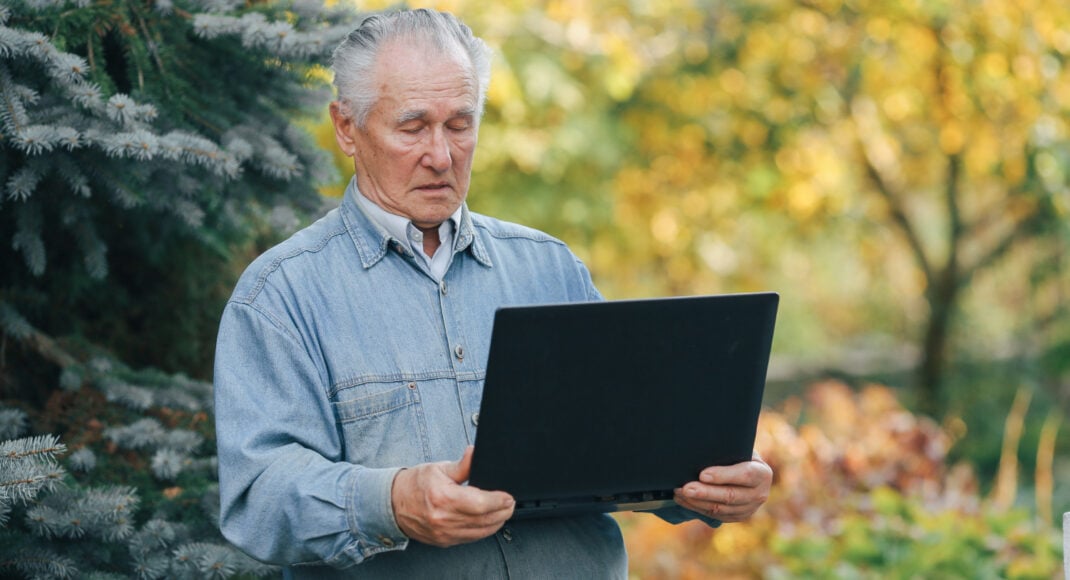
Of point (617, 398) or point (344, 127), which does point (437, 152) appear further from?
point (617, 398)

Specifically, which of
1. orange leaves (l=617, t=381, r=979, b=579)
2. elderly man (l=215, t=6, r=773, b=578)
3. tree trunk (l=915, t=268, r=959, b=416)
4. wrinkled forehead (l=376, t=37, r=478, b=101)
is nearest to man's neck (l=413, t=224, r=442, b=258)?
elderly man (l=215, t=6, r=773, b=578)

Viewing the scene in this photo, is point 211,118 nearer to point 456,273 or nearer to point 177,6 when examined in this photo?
point 177,6

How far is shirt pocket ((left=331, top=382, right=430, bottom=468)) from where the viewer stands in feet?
5.57

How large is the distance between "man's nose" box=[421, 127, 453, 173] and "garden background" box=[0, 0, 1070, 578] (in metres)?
0.69

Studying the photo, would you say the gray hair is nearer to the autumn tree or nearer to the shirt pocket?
the shirt pocket

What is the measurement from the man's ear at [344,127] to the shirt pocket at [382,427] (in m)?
0.44

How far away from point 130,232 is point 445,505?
1598mm

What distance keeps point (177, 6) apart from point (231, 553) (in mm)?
1217

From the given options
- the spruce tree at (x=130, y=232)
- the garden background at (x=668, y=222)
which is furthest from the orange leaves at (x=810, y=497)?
the spruce tree at (x=130, y=232)

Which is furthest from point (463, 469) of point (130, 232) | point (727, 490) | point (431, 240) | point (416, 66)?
point (130, 232)

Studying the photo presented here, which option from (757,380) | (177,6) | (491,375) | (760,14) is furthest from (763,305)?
(760,14)

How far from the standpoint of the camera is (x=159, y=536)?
2158 mm

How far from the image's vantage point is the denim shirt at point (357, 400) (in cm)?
154

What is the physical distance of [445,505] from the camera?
1.45 metres
